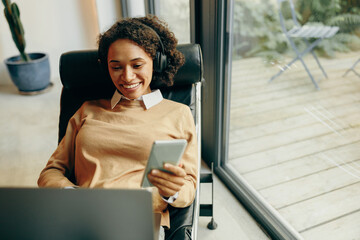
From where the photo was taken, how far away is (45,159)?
241 centimetres

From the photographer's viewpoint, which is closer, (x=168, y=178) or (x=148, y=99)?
(x=168, y=178)

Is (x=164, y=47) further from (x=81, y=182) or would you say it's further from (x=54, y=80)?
(x=54, y=80)

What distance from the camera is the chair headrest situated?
150 centimetres

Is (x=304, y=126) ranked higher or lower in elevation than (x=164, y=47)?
lower

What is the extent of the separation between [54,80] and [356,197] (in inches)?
135

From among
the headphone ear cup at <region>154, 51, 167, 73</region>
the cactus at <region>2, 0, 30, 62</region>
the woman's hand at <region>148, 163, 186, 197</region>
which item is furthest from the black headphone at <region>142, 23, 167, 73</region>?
the cactus at <region>2, 0, 30, 62</region>

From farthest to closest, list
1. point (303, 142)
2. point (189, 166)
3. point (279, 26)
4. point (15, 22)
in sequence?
point (15, 22)
point (303, 142)
point (279, 26)
point (189, 166)

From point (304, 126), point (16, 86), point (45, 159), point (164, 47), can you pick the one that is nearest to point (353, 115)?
point (304, 126)

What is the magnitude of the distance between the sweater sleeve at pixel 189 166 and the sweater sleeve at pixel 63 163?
16.3 inches

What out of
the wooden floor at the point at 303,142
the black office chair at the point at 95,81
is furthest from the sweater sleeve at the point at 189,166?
the wooden floor at the point at 303,142

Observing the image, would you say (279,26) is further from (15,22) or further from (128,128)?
(15,22)

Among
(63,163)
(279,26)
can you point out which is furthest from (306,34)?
(63,163)

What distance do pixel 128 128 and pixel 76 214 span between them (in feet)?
1.82

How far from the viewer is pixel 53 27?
147 inches
